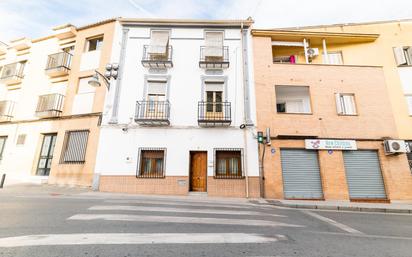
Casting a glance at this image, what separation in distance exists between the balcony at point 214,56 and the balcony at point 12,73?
14629mm

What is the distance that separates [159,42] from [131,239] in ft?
39.5

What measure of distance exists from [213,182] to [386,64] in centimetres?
1300

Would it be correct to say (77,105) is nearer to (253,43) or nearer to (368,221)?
(253,43)

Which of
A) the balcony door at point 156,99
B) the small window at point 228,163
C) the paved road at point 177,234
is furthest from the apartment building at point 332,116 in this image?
the balcony door at point 156,99

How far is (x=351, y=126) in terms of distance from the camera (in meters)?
10.8

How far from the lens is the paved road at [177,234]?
10.3 ft

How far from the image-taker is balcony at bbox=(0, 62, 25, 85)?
1479 cm

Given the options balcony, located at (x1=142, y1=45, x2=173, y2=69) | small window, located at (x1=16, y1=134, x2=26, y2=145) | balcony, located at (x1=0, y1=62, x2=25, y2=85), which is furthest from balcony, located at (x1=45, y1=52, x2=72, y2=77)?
balcony, located at (x1=142, y1=45, x2=173, y2=69)

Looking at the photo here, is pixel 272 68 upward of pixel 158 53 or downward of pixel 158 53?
downward

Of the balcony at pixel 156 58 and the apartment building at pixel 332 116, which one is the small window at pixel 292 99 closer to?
the apartment building at pixel 332 116

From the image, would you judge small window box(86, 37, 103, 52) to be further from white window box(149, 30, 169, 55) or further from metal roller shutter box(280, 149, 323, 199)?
metal roller shutter box(280, 149, 323, 199)

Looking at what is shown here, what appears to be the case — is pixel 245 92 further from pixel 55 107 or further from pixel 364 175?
pixel 55 107

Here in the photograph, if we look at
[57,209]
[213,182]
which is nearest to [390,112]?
[213,182]

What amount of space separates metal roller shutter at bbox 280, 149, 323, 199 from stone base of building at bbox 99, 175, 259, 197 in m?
1.74
